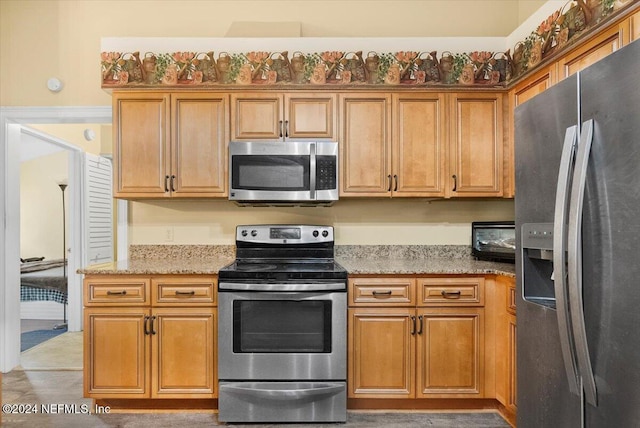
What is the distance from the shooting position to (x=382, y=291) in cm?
251

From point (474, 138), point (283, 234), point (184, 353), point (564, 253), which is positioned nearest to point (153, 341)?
point (184, 353)

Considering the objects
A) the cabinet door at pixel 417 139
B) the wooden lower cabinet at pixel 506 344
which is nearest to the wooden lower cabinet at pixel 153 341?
the cabinet door at pixel 417 139

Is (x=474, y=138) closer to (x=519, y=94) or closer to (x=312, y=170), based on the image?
(x=519, y=94)

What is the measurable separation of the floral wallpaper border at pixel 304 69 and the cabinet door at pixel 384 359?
1.62 m

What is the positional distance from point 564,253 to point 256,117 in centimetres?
215

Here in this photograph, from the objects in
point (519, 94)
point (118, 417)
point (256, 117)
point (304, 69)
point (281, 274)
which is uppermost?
point (304, 69)

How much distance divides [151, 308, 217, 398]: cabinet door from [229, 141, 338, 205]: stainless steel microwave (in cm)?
82

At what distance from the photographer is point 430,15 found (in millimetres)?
3293

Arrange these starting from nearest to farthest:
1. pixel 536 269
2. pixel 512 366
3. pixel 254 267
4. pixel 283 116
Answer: pixel 536 269
pixel 512 366
pixel 254 267
pixel 283 116

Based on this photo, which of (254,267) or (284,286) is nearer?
(284,286)

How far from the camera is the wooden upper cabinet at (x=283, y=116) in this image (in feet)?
9.32

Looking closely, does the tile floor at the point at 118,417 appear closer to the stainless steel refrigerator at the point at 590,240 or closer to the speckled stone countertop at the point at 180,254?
the speckled stone countertop at the point at 180,254

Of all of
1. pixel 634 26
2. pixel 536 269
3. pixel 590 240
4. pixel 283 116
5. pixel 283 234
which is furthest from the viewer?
pixel 283 234

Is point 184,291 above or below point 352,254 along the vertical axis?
below
